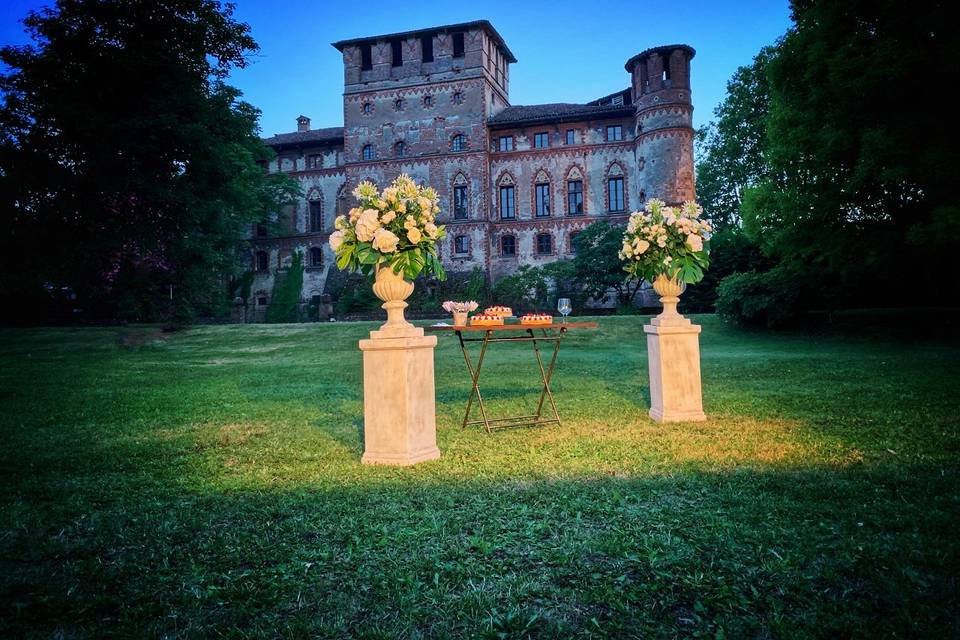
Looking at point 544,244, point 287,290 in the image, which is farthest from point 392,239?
point 287,290

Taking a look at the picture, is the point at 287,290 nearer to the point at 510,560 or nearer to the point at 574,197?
the point at 574,197

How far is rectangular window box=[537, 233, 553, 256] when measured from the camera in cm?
3716

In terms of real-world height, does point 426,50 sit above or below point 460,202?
above

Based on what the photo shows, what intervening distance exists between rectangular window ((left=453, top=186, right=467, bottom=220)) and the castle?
7cm

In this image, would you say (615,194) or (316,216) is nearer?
(615,194)

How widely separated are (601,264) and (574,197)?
868 centimetres

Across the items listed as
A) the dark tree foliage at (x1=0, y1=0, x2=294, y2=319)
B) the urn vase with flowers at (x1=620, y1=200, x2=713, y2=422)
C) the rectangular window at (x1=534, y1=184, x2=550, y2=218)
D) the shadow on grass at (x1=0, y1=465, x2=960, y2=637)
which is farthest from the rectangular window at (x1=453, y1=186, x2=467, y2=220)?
the shadow on grass at (x1=0, y1=465, x2=960, y2=637)

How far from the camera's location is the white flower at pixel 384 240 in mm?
4777

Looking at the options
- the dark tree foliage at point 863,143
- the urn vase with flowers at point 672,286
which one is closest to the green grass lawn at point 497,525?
the urn vase with flowers at point 672,286

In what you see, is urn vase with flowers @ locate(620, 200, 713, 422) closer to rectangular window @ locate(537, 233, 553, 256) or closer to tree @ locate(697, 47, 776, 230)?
tree @ locate(697, 47, 776, 230)

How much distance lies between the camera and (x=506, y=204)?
37.9 metres

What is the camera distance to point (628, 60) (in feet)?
112

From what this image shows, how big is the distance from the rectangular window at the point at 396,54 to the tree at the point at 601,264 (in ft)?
60.7

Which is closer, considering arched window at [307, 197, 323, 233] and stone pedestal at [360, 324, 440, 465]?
stone pedestal at [360, 324, 440, 465]
